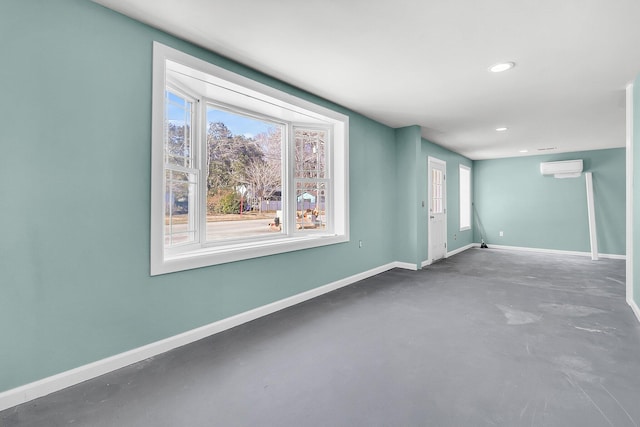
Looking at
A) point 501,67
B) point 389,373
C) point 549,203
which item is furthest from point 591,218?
point 389,373

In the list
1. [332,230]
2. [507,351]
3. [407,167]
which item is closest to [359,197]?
[332,230]

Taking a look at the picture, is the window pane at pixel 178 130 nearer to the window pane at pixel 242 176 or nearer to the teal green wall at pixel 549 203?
the window pane at pixel 242 176

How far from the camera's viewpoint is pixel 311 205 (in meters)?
4.00

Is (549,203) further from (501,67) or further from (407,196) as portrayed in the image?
(501,67)

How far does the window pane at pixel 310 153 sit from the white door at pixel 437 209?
244cm

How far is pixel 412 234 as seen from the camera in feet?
16.4

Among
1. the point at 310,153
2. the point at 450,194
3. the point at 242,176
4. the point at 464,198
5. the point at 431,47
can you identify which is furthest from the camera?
the point at 464,198

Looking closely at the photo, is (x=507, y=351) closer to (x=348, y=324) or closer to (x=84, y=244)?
(x=348, y=324)

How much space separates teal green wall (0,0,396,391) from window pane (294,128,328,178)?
1.67 m

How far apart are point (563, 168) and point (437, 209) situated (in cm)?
316

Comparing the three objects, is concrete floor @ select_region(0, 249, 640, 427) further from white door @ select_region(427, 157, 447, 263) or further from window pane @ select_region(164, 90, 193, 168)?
white door @ select_region(427, 157, 447, 263)

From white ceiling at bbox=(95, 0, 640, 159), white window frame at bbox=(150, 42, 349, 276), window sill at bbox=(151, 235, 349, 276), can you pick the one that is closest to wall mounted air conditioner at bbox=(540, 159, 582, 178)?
white ceiling at bbox=(95, 0, 640, 159)

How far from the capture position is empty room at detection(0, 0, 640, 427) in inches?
65.8

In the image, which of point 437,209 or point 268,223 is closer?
point 268,223
